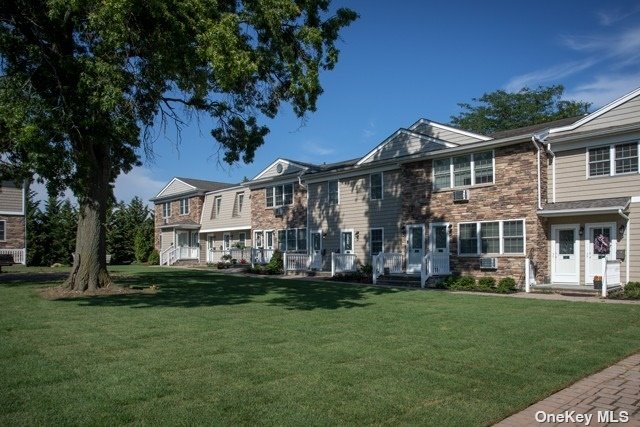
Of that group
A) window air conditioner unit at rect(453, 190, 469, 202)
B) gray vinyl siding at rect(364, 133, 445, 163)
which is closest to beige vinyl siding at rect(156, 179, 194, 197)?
gray vinyl siding at rect(364, 133, 445, 163)

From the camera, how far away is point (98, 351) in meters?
7.05

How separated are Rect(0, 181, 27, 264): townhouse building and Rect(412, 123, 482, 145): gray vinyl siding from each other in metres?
25.3

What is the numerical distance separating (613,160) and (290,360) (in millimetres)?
14515

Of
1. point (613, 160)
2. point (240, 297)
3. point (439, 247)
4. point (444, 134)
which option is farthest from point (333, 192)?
point (613, 160)

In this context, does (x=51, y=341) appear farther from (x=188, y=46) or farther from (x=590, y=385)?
(x=590, y=385)

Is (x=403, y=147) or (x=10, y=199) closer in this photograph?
(x=403, y=147)

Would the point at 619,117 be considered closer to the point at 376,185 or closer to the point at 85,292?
the point at 376,185

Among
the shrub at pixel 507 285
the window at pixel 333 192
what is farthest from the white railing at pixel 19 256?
the shrub at pixel 507 285

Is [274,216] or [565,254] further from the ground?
[274,216]

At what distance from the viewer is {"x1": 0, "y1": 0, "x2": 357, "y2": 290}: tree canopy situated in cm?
1013

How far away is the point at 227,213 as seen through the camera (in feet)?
116

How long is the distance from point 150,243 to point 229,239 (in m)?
9.14

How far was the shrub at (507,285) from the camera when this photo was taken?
17406 mm

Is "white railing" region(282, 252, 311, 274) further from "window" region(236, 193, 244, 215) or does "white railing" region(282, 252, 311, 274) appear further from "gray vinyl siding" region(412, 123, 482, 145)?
"window" region(236, 193, 244, 215)
